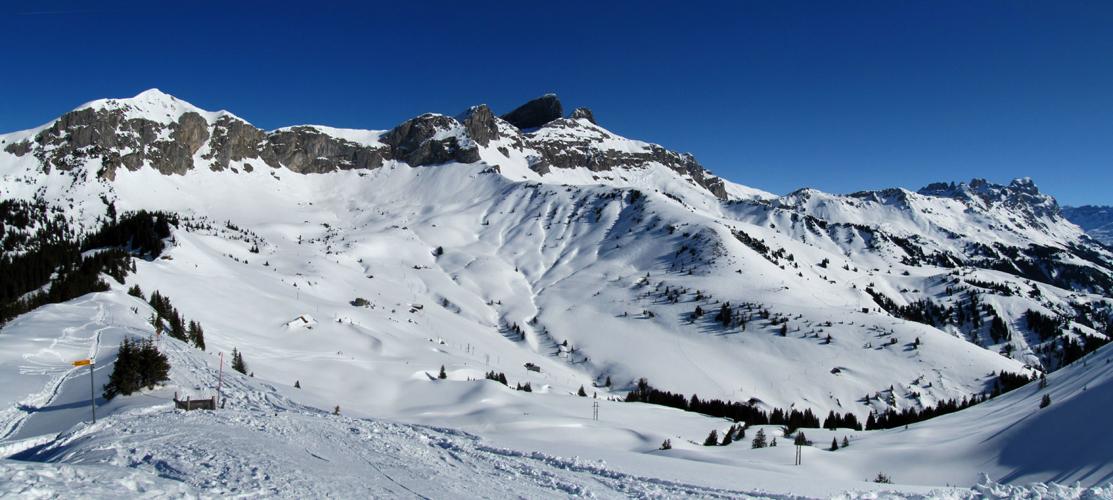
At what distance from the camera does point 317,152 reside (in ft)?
549

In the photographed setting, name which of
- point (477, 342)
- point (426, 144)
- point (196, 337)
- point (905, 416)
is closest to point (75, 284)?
point (196, 337)

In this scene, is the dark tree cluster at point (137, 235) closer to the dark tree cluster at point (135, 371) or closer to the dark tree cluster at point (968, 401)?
the dark tree cluster at point (135, 371)

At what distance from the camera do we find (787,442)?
59.7 feet

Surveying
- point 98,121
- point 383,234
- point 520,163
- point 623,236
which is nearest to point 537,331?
point 623,236

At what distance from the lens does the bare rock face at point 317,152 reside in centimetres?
16338

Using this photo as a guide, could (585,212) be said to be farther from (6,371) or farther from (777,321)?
(6,371)

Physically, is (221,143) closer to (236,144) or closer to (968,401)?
(236,144)

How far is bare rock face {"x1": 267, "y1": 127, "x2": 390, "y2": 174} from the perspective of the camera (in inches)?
6432

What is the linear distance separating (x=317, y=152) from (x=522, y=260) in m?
103

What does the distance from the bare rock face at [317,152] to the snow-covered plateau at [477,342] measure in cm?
99

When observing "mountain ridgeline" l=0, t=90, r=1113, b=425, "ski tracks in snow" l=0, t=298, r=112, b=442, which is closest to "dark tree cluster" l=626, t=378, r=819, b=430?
"mountain ridgeline" l=0, t=90, r=1113, b=425

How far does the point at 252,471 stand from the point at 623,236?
3976 inches

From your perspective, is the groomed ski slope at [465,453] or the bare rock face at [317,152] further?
the bare rock face at [317,152]

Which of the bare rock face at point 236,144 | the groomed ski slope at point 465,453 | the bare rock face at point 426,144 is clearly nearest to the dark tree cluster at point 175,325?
the groomed ski slope at point 465,453
